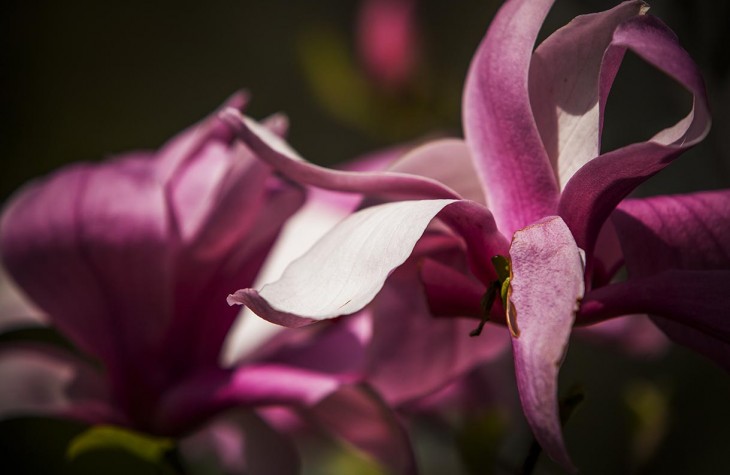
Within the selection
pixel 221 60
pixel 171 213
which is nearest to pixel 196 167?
pixel 171 213

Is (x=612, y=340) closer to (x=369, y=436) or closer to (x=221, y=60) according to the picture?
(x=369, y=436)

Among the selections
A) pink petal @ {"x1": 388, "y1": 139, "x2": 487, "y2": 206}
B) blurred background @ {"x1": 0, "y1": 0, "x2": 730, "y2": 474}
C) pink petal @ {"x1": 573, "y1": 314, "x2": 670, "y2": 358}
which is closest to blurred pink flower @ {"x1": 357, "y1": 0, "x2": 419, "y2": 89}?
blurred background @ {"x1": 0, "y1": 0, "x2": 730, "y2": 474}

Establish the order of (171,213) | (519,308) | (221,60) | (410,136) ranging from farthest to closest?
(221,60), (410,136), (171,213), (519,308)

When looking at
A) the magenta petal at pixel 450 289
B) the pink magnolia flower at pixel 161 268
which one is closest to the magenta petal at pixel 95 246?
the pink magnolia flower at pixel 161 268

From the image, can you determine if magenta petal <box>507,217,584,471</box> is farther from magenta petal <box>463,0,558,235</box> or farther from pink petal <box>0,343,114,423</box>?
pink petal <box>0,343,114,423</box>

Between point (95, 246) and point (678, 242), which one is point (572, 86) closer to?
point (678, 242)

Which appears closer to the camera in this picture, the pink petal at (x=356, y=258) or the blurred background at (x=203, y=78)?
the pink petal at (x=356, y=258)

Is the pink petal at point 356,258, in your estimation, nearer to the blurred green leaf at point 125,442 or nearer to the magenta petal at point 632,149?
the magenta petal at point 632,149
